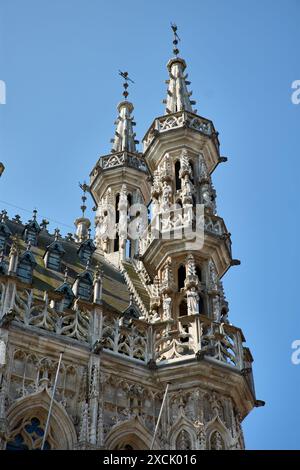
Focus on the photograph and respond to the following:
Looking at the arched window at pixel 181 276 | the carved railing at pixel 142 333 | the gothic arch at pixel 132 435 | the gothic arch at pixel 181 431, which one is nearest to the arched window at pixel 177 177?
the arched window at pixel 181 276

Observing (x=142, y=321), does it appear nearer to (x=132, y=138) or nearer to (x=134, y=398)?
(x=134, y=398)

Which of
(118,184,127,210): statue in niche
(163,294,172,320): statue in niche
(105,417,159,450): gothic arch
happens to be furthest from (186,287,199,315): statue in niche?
(118,184,127,210): statue in niche

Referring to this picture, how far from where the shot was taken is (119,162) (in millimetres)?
31953

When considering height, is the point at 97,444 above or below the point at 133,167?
below

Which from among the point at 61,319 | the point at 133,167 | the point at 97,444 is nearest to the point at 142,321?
the point at 61,319

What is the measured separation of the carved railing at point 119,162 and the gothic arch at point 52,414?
15.7 m

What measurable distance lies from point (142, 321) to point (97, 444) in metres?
3.71

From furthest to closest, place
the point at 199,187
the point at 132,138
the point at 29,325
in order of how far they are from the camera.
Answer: the point at 132,138 < the point at 199,187 < the point at 29,325

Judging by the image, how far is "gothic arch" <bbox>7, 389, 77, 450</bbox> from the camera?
A: 54.7ft

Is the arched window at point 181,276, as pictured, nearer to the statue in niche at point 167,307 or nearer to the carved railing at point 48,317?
the statue in niche at point 167,307

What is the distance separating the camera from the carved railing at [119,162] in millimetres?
31891

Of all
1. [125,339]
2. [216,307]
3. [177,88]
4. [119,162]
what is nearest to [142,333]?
[125,339]

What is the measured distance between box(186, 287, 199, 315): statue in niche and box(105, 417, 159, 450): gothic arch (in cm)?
314

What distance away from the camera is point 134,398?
18.3 meters
